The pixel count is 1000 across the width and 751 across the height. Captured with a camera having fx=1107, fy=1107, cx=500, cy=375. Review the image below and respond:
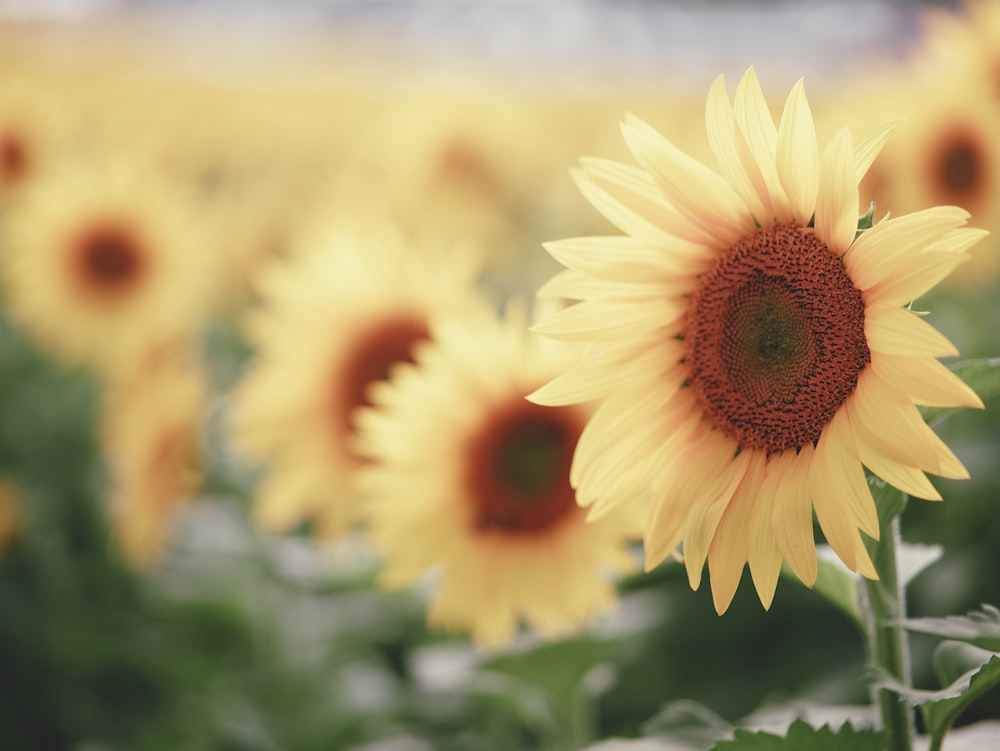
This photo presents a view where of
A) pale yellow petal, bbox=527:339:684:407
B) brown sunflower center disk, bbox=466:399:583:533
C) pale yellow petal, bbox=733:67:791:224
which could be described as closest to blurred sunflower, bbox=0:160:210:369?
brown sunflower center disk, bbox=466:399:583:533

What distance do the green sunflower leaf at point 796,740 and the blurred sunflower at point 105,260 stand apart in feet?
8.57

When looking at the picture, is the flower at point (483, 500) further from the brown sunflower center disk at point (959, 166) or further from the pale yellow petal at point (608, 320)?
the brown sunflower center disk at point (959, 166)

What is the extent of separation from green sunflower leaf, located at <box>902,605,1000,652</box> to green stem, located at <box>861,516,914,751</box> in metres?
0.04

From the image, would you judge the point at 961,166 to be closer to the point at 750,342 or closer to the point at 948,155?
the point at 948,155

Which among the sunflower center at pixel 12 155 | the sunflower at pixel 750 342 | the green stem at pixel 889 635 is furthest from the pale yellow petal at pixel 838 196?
the sunflower center at pixel 12 155

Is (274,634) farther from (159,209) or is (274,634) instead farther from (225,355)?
(225,355)

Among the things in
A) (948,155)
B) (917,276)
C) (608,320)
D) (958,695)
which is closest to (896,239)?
(917,276)

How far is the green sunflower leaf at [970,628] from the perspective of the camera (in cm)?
85

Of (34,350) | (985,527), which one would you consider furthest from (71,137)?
(985,527)

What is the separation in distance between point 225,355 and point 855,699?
2.85 metres

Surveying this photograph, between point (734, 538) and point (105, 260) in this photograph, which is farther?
point (105, 260)

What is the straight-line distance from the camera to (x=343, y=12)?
920 inches

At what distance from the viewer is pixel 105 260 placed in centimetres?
336

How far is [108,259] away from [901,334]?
117 inches
